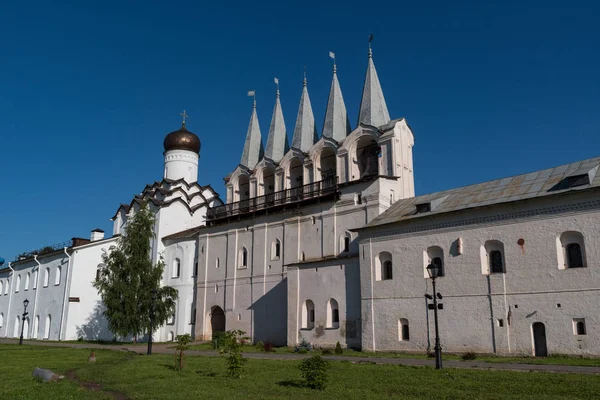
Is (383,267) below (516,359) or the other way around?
the other way around

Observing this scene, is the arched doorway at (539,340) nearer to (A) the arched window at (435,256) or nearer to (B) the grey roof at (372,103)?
(A) the arched window at (435,256)

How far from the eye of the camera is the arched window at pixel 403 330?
21.4 metres

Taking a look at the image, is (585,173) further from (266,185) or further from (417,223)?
(266,185)

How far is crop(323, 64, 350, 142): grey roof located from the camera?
101ft

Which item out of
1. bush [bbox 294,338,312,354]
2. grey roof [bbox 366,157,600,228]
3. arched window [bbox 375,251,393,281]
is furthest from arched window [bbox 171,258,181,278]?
arched window [bbox 375,251,393,281]

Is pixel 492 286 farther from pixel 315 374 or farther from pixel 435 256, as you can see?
pixel 315 374

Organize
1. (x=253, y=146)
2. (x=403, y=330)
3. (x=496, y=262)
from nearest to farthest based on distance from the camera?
(x=496, y=262) < (x=403, y=330) < (x=253, y=146)

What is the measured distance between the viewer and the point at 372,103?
29531 millimetres

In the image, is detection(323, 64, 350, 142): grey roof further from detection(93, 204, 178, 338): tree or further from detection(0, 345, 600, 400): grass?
detection(0, 345, 600, 400): grass

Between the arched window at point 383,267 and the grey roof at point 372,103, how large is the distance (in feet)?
28.7

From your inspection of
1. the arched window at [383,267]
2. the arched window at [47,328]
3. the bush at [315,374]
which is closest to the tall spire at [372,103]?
the arched window at [383,267]

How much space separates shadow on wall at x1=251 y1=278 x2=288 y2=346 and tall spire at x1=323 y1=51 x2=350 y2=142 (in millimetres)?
9169

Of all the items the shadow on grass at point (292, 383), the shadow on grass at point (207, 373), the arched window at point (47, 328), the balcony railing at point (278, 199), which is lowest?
the shadow on grass at point (207, 373)

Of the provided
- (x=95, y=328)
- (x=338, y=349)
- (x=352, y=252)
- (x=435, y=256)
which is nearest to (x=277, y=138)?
(x=352, y=252)
